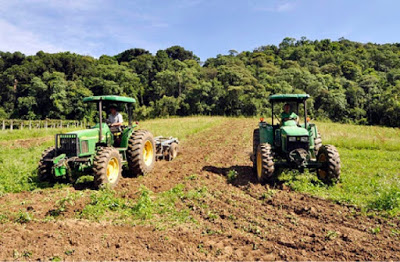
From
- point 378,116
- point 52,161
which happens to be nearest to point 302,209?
point 52,161

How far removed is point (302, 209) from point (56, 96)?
49.4 meters

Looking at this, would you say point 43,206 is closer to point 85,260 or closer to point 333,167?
point 85,260

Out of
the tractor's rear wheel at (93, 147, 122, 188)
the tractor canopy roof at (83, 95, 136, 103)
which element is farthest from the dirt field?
the tractor canopy roof at (83, 95, 136, 103)

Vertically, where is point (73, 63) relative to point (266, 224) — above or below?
above

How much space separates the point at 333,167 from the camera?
6734mm

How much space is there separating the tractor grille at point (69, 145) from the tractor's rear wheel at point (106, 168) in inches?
26.8

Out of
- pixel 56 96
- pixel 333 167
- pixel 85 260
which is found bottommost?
pixel 85 260

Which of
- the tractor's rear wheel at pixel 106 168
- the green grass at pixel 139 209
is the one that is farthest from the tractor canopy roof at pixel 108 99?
the green grass at pixel 139 209

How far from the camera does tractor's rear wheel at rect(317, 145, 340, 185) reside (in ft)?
22.1

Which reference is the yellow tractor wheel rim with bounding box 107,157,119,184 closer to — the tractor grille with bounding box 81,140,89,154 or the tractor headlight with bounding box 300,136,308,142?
the tractor grille with bounding box 81,140,89,154

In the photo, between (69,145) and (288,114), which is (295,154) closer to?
(288,114)

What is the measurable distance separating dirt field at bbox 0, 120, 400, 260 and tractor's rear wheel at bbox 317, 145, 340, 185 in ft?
3.66

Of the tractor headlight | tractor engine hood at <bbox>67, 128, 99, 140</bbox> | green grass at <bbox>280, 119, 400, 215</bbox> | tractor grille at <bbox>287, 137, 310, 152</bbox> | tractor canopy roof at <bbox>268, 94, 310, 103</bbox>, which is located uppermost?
tractor canopy roof at <bbox>268, 94, 310, 103</bbox>

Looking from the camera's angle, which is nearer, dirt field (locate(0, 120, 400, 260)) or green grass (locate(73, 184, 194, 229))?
dirt field (locate(0, 120, 400, 260))
